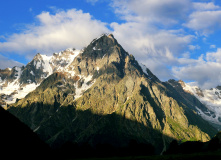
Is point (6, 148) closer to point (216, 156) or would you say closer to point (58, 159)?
point (58, 159)

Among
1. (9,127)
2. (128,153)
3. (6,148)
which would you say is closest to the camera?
(6,148)

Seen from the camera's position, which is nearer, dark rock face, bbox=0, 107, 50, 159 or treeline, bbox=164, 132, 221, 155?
dark rock face, bbox=0, 107, 50, 159

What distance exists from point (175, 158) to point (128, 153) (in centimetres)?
6362

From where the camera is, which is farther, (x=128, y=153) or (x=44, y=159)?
(x=128, y=153)

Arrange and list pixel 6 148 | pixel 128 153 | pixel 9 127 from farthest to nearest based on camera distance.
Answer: pixel 128 153
pixel 9 127
pixel 6 148

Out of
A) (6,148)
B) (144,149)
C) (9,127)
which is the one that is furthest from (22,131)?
(144,149)

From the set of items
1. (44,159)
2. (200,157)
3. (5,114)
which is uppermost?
(5,114)

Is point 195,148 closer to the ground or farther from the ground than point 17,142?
farther from the ground

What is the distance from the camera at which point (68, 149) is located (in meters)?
136

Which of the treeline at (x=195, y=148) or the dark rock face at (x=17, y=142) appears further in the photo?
the treeline at (x=195, y=148)

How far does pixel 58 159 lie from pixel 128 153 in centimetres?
6740

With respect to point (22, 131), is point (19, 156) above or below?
below

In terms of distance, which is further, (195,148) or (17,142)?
(195,148)

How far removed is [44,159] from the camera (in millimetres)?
70062
